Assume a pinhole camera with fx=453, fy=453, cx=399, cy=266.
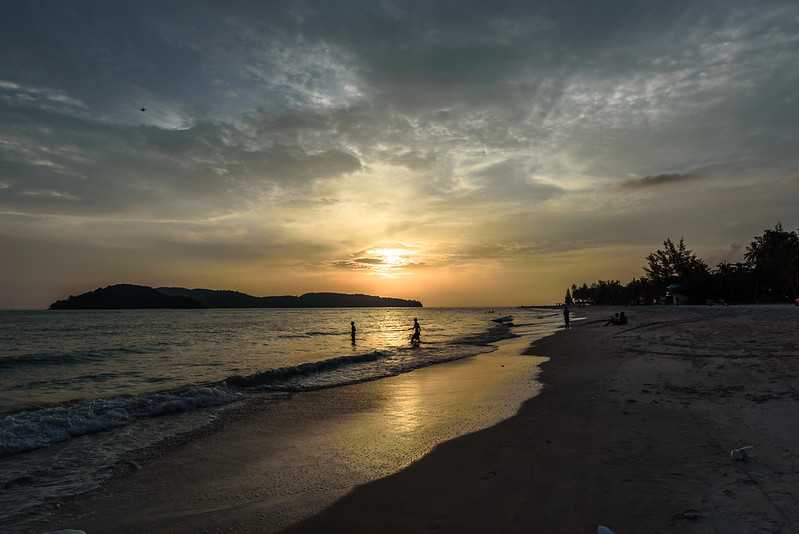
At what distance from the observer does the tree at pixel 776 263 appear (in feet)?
223

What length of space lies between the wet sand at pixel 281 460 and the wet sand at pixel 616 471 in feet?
1.86

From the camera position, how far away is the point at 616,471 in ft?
20.3

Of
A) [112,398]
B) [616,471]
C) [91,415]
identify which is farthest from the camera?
[112,398]

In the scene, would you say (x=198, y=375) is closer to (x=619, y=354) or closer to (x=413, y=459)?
(x=413, y=459)

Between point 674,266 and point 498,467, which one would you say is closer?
point 498,467

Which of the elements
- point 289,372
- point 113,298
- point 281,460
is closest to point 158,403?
point 289,372

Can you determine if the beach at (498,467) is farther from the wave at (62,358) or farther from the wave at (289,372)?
the wave at (62,358)

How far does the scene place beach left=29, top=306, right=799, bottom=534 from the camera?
5.08 meters

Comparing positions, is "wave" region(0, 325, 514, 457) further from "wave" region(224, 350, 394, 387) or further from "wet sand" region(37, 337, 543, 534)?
"wet sand" region(37, 337, 543, 534)

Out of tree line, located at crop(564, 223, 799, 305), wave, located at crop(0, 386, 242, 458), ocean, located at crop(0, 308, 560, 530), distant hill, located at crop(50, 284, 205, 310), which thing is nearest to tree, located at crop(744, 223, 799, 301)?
tree line, located at crop(564, 223, 799, 305)

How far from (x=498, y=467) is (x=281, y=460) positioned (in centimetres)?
371

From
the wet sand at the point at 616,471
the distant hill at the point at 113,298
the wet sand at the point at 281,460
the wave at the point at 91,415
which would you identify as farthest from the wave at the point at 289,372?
the distant hill at the point at 113,298

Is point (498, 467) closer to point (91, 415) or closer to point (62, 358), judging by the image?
point (91, 415)

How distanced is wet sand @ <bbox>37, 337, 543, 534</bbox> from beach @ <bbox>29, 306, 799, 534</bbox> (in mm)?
36
